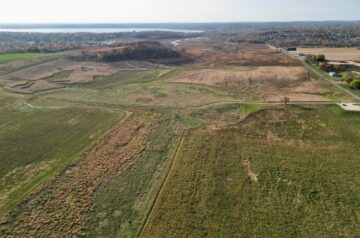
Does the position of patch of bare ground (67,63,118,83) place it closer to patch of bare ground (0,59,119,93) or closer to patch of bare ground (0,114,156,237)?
patch of bare ground (0,59,119,93)

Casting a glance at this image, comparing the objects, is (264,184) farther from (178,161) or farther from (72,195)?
(72,195)

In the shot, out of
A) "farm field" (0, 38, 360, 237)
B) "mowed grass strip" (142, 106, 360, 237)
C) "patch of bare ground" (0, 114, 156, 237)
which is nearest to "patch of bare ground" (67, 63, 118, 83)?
"farm field" (0, 38, 360, 237)

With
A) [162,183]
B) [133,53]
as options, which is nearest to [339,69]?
[133,53]

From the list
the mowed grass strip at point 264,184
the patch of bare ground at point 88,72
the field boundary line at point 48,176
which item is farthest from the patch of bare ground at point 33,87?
the mowed grass strip at point 264,184

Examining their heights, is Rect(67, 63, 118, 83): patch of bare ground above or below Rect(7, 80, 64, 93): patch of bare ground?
A: above

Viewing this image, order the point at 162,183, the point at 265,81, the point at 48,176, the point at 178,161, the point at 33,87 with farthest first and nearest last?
the point at 265,81 → the point at 33,87 → the point at 178,161 → the point at 48,176 → the point at 162,183
